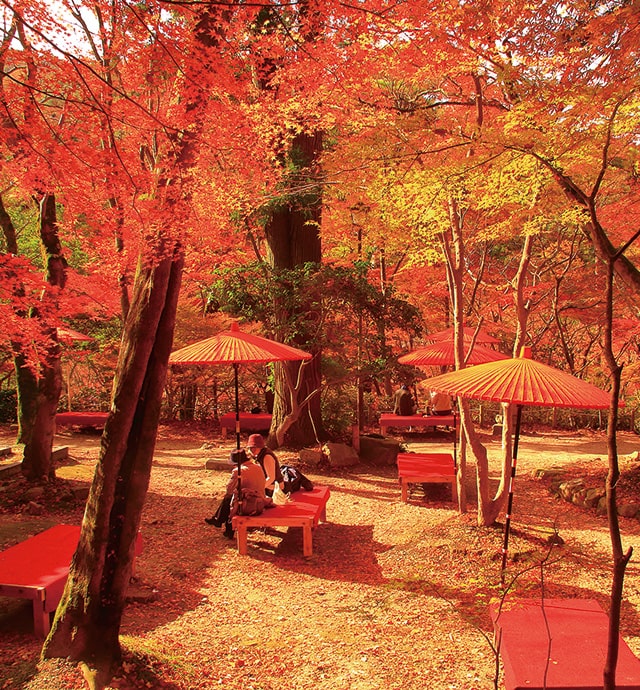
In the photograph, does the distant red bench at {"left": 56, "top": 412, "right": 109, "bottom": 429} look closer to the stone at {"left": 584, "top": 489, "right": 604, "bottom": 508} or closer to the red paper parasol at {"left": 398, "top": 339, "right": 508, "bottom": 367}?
the red paper parasol at {"left": 398, "top": 339, "right": 508, "bottom": 367}

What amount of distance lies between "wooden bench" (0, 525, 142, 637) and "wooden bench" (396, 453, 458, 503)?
4871 mm

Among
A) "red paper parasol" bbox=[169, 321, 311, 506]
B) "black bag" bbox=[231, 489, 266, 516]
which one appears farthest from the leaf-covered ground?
"red paper parasol" bbox=[169, 321, 311, 506]

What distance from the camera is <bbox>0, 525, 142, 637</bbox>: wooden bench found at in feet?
14.1

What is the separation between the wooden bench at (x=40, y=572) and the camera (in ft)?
14.1

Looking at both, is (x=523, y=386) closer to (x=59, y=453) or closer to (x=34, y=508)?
(x=34, y=508)

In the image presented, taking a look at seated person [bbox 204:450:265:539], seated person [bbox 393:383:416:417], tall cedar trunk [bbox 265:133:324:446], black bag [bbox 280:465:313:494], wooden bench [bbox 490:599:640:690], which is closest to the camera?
wooden bench [bbox 490:599:640:690]

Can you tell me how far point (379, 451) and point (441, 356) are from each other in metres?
2.32

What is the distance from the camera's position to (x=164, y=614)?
498 cm

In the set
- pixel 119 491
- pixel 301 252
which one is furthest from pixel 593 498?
pixel 119 491

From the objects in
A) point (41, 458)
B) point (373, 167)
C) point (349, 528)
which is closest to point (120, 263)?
point (41, 458)

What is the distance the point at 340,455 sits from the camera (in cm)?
1078

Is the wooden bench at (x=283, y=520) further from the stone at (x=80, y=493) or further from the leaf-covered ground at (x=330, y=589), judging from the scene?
the stone at (x=80, y=493)

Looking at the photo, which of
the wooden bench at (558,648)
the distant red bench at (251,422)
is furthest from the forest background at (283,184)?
the wooden bench at (558,648)

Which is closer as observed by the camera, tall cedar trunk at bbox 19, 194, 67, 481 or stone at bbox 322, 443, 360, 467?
tall cedar trunk at bbox 19, 194, 67, 481
